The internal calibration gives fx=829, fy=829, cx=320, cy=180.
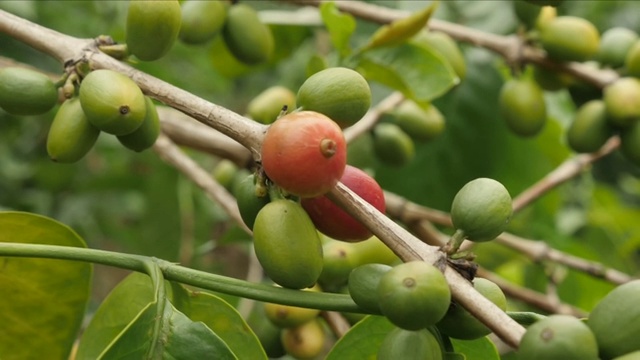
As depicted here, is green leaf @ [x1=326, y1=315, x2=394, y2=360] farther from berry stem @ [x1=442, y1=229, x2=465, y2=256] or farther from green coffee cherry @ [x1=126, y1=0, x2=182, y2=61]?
green coffee cherry @ [x1=126, y1=0, x2=182, y2=61]

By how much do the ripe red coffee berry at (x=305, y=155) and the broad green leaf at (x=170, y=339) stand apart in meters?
0.22

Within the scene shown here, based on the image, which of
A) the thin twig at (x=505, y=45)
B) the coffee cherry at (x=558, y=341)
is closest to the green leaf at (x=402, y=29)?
the thin twig at (x=505, y=45)

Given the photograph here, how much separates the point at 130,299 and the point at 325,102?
417 mm

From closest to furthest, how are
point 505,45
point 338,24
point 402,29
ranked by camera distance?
point 402,29 < point 338,24 < point 505,45

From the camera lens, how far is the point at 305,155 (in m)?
0.84

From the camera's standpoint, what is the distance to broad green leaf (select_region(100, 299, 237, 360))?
94 cm

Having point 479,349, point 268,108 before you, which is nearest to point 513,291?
point 268,108

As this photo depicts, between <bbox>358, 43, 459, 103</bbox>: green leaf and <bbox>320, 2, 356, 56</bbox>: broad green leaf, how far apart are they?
0.05m

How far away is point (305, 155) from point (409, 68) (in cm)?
85

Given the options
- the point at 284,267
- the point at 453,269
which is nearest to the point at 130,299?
the point at 284,267

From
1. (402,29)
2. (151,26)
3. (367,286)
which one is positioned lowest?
(367,286)

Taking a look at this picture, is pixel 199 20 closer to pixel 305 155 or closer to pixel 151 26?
pixel 151 26

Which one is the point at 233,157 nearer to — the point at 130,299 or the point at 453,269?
the point at 130,299

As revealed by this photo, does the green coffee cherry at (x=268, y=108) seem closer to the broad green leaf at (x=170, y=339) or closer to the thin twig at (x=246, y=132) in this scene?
the thin twig at (x=246, y=132)
